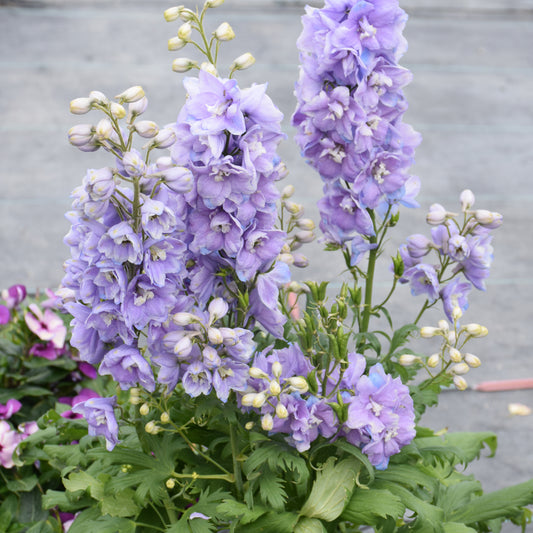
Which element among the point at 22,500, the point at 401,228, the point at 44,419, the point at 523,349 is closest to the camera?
the point at 44,419

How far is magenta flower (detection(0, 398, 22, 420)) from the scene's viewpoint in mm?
2182

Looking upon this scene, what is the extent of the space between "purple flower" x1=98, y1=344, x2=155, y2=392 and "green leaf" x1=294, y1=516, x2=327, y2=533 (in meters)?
0.44

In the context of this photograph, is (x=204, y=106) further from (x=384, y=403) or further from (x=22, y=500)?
(x=22, y=500)

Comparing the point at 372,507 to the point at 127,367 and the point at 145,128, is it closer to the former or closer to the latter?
the point at 127,367

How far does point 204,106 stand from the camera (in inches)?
48.8

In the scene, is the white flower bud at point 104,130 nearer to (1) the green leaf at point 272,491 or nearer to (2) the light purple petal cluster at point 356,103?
(2) the light purple petal cluster at point 356,103

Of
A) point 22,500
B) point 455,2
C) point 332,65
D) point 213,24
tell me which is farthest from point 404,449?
point 455,2

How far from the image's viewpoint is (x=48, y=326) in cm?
225

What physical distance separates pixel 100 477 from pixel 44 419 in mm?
401

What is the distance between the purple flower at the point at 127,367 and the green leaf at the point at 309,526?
440 mm

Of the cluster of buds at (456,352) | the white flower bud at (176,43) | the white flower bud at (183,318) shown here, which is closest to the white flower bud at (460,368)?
the cluster of buds at (456,352)

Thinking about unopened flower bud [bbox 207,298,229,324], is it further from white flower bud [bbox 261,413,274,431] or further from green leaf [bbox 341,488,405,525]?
green leaf [bbox 341,488,405,525]

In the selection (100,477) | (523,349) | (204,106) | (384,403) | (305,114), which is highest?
(204,106)

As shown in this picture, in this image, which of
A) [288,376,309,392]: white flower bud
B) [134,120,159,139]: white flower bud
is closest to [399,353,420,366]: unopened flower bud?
[288,376,309,392]: white flower bud
